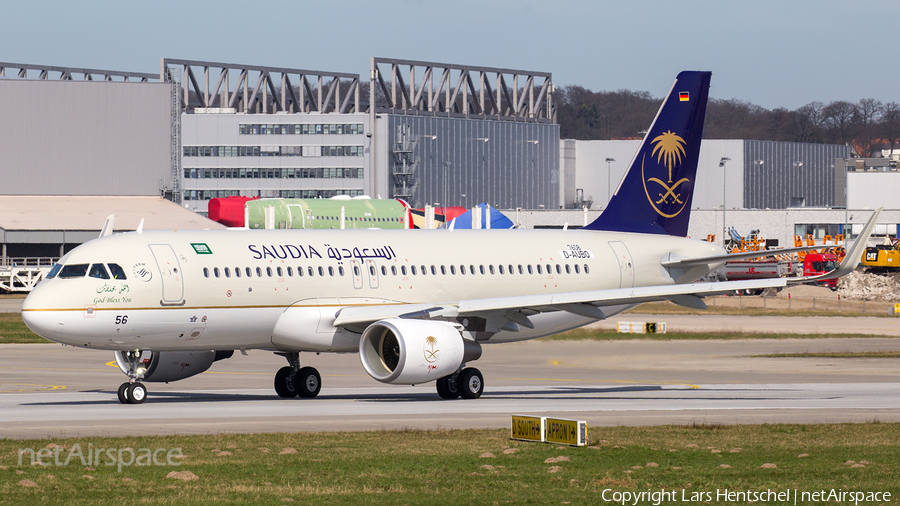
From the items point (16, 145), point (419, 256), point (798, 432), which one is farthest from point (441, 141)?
point (798, 432)

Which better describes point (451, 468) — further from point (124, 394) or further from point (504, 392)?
point (504, 392)

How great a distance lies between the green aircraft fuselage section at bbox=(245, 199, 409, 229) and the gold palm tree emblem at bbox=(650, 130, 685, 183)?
8702 cm

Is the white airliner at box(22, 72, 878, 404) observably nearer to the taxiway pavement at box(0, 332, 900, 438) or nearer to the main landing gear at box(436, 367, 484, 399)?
the main landing gear at box(436, 367, 484, 399)

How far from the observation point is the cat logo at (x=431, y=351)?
99.3 ft

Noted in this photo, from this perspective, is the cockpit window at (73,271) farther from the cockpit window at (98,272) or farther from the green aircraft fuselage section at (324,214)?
the green aircraft fuselage section at (324,214)

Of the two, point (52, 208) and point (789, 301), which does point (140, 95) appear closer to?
point (52, 208)

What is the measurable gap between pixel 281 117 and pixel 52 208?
55030mm

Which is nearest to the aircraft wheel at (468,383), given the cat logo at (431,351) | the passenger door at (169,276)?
the cat logo at (431,351)

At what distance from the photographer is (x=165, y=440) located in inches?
882

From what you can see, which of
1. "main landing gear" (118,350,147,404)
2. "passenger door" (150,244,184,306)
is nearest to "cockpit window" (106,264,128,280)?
"passenger door" (150,244,184,306)

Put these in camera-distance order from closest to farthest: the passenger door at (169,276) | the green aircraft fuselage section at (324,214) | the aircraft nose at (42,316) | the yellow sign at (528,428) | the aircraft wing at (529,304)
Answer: the yellow sign at (528,428), the aircraft nose at (42,316), the passenger door at (169,276), the aircraft wing at (529,304), the green aircraft fuselage section at (324,214)

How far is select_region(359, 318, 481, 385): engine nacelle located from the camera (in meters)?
30.0

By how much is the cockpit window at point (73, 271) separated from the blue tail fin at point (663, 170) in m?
18.6

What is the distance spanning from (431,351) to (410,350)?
0.71 metres
